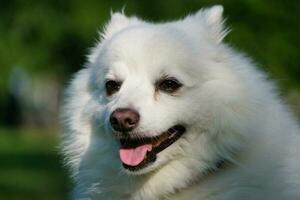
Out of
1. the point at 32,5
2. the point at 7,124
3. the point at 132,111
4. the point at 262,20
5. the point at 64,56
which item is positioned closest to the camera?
the point at 132,111

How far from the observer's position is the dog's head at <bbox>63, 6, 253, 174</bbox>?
21.5ft

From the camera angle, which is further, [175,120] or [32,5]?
[32,5]

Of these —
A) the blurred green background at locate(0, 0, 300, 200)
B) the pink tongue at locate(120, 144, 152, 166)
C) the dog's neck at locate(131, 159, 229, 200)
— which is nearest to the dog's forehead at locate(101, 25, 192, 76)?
the pink tongue at locate(120, 144, 152, 166)

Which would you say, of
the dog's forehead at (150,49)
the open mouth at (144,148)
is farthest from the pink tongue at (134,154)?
the dog's forehead at (150,49)

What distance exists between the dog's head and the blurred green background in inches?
99.9

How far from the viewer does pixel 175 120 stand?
21.7 ft

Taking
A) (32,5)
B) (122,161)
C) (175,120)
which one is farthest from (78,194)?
(32,5)

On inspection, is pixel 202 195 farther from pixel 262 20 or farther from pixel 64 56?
pixel 64 56

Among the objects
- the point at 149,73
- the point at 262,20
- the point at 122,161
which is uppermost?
the point at 262,20

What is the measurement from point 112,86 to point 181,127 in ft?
2.34

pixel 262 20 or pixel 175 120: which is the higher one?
pixel 262 20

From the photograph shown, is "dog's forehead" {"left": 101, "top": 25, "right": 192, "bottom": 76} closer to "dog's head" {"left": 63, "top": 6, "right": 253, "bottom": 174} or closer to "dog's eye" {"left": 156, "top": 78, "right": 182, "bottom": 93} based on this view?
"dog's head" {"left": 63, "top": 6, "right": 253, "bottom": 174}

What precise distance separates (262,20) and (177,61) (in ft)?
17.1

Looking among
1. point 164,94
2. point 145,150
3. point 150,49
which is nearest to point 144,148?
point 145,150
